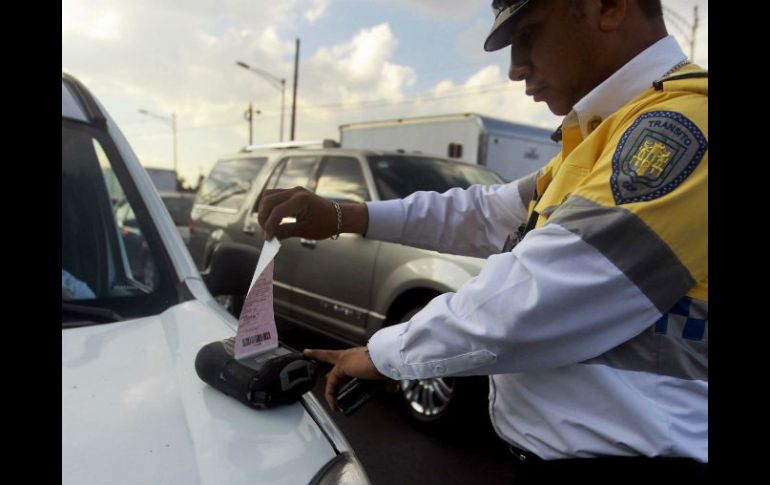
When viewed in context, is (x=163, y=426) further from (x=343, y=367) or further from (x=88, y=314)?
(x=88, y=314)

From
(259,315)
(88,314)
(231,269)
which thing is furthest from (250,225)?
(259,315)

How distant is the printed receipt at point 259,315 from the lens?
121cm

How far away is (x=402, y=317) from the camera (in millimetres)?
3820

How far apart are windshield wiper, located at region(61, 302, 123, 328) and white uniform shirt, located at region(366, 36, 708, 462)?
94 centimetres

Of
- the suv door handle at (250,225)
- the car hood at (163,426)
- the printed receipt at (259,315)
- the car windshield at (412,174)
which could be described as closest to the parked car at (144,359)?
the car hood at (163,426)

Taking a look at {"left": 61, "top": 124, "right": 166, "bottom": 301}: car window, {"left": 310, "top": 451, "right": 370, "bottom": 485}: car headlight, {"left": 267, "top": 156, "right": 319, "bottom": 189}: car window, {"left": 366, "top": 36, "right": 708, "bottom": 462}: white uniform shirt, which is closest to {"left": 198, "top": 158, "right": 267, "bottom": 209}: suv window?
{"left": 267, "top": 156, "right": 319, "bottom": 189}: car window

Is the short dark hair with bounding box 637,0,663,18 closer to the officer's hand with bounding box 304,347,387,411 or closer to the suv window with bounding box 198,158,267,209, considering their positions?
the officer's hand with bounding box 304,347,387,411

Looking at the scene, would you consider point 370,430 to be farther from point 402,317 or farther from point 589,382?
point 589,382

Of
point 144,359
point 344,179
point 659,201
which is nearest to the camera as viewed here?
point 659,201

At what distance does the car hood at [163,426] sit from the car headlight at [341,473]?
0.02 m

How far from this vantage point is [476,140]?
778 centimetres

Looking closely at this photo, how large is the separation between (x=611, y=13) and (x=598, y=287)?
0.56 meters
